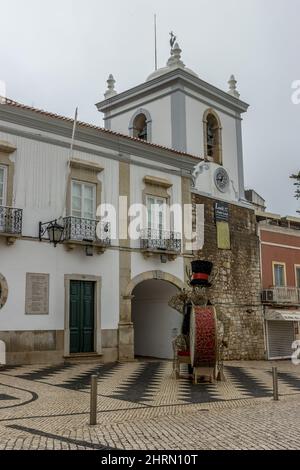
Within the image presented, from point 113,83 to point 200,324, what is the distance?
52.2 feet

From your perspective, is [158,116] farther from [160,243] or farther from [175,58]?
[160,243]

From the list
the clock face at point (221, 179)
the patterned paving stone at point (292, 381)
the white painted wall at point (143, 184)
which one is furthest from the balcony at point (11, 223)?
the clock face at point (221, 179)

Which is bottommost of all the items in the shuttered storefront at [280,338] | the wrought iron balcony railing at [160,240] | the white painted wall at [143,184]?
the shuttered storefront at [280,338]

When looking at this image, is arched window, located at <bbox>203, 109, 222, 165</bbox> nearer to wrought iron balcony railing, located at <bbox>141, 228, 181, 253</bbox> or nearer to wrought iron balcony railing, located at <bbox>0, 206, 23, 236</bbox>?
wrought iron balcony railing, located at <bbox>141, 228, 181, 253</bbox>

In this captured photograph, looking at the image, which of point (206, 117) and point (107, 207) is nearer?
point (107, 207)

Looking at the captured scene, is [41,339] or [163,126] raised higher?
[163,126]

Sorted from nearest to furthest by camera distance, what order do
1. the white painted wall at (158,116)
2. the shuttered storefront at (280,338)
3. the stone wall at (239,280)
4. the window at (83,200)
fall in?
the window at (83,200) < the stone wall at (239,280) < the white painted wall at (158,116) < the shuttered storefront at (280,338)

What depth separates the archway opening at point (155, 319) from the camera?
18469 millimetres

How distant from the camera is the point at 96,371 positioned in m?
13.0

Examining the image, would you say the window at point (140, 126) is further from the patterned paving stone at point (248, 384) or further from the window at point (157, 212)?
the patterned paving stone at point (248, 384)

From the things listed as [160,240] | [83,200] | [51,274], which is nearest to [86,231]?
[83,200]

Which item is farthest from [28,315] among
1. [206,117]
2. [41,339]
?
[206,117]

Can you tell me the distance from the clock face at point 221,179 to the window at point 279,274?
4188 mm
